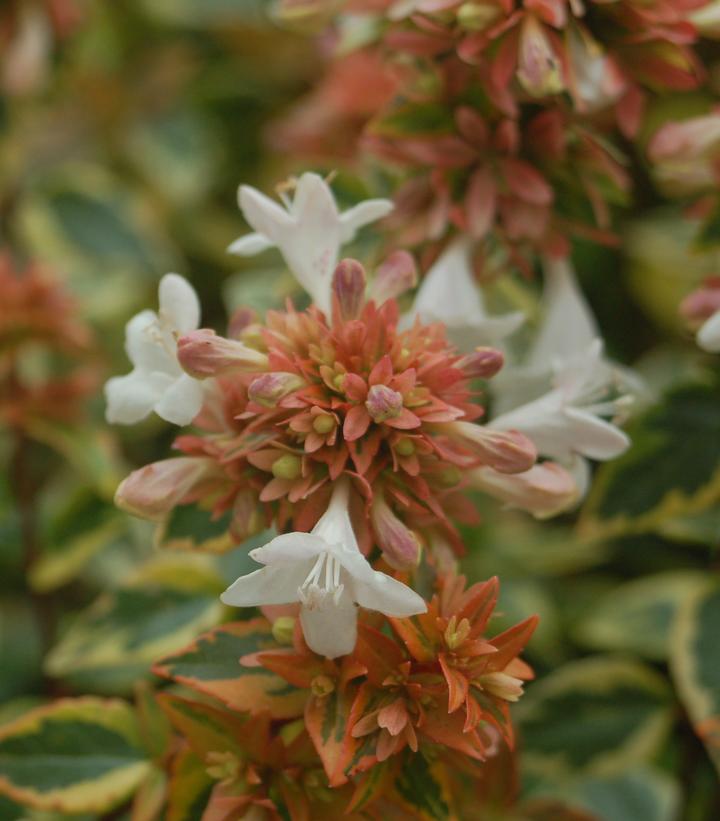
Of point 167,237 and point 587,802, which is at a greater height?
point 167,237

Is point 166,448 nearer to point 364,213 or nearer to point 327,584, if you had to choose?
point 364,213

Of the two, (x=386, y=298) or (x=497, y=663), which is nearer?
(x=497, y=663)

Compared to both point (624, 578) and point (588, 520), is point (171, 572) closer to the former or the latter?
point (588, 520)

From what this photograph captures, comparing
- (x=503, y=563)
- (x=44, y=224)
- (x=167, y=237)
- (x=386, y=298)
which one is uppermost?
(x=386, y=298)

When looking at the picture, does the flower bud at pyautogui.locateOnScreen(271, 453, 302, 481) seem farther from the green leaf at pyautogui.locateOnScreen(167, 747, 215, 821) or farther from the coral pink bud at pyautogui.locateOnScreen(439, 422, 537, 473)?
the green leaf at pyautogui.locateOnScreen(167, 747, 215, 821)

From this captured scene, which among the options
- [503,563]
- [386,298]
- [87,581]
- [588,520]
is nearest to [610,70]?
[386,298]

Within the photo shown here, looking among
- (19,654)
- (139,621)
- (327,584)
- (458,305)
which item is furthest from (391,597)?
(19,654)

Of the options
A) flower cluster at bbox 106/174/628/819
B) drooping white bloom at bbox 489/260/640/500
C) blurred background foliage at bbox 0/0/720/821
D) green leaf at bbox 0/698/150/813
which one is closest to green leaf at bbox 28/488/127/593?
blurred background foliage at bbox 0/0/720/821

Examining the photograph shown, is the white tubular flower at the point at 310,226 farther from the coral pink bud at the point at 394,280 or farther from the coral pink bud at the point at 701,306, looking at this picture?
the coral pink bud at the point at 701,306
